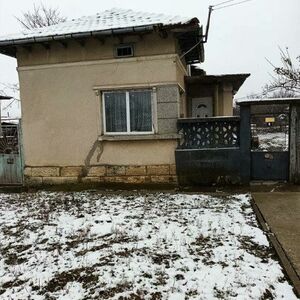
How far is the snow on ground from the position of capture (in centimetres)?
343

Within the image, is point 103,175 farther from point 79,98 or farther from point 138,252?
point 138,252

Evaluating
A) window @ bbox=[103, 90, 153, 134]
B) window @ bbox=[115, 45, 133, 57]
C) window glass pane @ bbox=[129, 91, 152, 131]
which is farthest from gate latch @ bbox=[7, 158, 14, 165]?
window @ bbox=[115, 45, 133, 57]

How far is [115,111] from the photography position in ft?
28.3

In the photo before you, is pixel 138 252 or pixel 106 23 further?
pixel 106 23

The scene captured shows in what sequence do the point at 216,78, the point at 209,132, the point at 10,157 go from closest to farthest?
the point at 209,132
the point at 10,157
the point at 216,78

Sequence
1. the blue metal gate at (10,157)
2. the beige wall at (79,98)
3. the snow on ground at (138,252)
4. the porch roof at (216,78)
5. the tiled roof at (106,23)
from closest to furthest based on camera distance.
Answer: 1. the snow on ground at (138,252)
2. the tiled roof at (106,23)
3. the beige wall at (79,98)
4. the blue metal gate at (10,157)
5. the porch roof at (216,78)

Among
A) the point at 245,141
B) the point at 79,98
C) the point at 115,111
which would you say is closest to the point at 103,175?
the point at 115,111

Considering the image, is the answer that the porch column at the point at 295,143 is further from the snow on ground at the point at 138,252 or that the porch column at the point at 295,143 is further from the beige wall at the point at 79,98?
the beige wall at the point at 79,98

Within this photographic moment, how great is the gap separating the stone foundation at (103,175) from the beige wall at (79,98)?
0.16 meters

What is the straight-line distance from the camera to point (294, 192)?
23.8 ft

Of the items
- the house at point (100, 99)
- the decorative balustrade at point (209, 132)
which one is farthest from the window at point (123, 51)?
the decorative balustrade at point (209, 132)

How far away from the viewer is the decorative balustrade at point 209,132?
8195mm

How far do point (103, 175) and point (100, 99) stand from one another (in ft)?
6.50

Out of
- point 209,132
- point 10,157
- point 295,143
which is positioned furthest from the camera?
point 10,157
